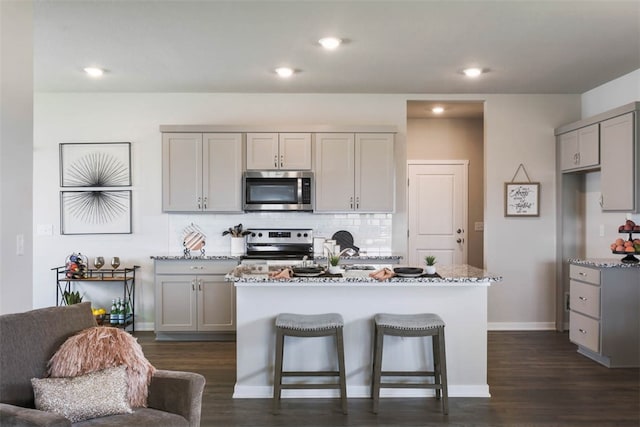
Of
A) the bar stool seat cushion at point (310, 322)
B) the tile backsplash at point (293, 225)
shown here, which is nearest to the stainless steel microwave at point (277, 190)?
the tile backsplash at point (293, 225)

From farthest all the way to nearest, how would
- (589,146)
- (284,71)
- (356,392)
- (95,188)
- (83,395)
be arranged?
(95,188) < (589,146) < (284,71) < (356,392) < (83,395)

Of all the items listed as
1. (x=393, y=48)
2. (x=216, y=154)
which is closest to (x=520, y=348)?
(x=393, y=48)

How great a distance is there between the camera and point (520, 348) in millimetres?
4488

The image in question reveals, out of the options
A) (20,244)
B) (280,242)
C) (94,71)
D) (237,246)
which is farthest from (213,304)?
(94,71)

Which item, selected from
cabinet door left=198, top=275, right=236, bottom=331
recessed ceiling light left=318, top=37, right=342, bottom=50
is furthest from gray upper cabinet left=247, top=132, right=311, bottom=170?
recessed ceiling light left=318, top=37, right=342, bottom=50

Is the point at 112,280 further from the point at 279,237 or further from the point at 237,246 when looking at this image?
the point at 279,237

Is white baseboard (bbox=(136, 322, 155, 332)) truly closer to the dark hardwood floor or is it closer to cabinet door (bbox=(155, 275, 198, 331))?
cabinet door (bbox=(155, 275, 198, 331))

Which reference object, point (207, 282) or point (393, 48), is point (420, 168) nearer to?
point (393, 48)

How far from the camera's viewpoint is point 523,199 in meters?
5.24

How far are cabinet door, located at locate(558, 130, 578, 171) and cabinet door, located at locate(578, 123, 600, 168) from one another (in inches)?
3.0

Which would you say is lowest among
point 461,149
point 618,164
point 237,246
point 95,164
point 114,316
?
point 114,316

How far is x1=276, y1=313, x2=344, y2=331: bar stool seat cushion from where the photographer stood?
297 cm

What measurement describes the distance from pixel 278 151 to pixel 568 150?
10.3ft

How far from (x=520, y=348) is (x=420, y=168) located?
2917mm
